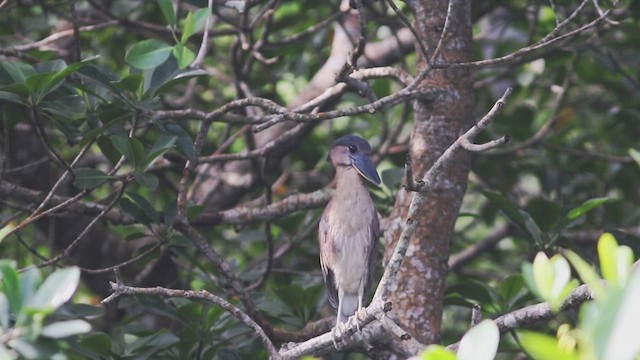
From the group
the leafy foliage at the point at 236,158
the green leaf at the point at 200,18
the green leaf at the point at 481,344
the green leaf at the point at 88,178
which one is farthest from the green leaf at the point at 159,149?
the green leaf at the point at 481,344

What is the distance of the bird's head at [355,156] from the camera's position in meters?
4.04

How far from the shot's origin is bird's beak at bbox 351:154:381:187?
400 centimetres

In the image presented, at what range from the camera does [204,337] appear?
3.39 metres

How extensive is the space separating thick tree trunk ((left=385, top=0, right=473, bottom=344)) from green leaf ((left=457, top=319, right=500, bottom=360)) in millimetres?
1781

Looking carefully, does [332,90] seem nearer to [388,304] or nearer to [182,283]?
[388,304]

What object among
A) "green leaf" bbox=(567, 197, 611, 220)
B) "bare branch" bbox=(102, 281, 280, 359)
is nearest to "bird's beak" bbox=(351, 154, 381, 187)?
"green leaf" bbox=(567, 197, 611, 220)

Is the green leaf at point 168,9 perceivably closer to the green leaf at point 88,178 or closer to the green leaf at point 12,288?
Result: the green leaf at point 88,178

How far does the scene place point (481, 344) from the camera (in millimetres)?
1564

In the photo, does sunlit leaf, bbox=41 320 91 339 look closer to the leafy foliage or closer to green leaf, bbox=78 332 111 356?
the leafy foliage

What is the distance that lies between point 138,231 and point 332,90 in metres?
1.05

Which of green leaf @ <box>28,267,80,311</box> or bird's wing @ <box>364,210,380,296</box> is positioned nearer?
green leaf @ <box>28,267,80,311</box>

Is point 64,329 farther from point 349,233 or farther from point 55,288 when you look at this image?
point 349,233

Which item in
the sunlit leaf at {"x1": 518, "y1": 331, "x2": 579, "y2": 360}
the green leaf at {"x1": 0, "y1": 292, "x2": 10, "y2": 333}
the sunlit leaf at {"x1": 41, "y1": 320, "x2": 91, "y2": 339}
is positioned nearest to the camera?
the sunlit leaf at {"x1": 518, "y1": 331, "x2": 579, "y2": 360}

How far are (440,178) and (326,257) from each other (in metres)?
0.90
